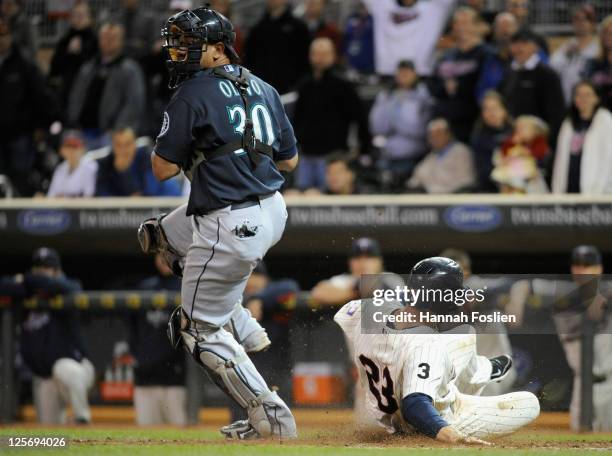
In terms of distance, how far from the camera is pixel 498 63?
9.67 meters

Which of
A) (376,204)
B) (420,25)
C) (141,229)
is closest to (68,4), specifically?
(420,25)

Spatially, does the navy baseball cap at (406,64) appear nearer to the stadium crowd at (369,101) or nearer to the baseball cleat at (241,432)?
the stadium crowd at (369,101)

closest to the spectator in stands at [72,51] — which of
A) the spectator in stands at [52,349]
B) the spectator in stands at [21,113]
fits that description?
the spectator in stands at [21,113]

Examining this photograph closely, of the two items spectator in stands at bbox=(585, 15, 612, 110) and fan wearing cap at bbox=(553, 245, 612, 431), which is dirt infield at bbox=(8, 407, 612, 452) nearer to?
fan wearing cap at bbox=(553, 245, 612, 431)

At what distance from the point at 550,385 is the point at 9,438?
2325 mm

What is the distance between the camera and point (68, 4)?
40.6ft

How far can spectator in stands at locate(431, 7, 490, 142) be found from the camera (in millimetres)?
9703

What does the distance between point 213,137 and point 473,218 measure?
4.35 metres

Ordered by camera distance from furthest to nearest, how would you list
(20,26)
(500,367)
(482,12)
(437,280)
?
(20,26) < (482,12) < (500,367) < (437,280)

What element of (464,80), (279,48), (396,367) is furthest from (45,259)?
(396,367)

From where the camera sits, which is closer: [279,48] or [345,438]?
[345,438]

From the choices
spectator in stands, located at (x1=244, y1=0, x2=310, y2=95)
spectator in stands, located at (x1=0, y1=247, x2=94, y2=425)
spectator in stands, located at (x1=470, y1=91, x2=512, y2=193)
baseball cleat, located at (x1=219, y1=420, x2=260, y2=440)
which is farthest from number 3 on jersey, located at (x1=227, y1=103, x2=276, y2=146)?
spectator in stands, located at (x1=244, y1=0, x2=310, y2=95)

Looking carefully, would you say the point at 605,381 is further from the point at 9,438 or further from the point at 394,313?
the point at 9,438

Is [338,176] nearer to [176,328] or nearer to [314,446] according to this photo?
[176,328]
